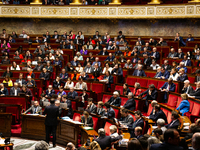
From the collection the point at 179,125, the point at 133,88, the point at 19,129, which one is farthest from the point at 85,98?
the point at 179,125

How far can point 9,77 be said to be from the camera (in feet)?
29.2

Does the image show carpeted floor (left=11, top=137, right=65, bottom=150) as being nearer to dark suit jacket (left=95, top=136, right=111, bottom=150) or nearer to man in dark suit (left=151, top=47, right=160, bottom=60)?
dark suit jacket (left=95, top=136, right=111, bottom=150)

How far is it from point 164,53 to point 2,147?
7353mm

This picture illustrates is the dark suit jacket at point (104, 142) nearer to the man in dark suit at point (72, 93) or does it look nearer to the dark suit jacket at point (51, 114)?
the dark suit jacket at point (51, 114)

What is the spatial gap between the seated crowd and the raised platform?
53.3 inches

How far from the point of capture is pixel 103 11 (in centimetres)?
1379

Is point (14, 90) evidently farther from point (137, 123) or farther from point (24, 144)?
point (137, 123)

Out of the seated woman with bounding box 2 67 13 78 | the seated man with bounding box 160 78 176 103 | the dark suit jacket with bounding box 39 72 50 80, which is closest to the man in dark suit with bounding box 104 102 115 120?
the seated man with bounding box 160 78 176 103

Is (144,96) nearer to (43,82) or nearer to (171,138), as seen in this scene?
(43,82)

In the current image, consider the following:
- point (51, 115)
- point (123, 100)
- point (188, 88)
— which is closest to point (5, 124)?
point (51, 115)

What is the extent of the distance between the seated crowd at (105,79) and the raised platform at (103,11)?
135 centimetres

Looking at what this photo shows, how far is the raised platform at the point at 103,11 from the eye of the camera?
41.2 ft

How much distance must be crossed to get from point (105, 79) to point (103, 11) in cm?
587

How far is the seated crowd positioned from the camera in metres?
4.94
